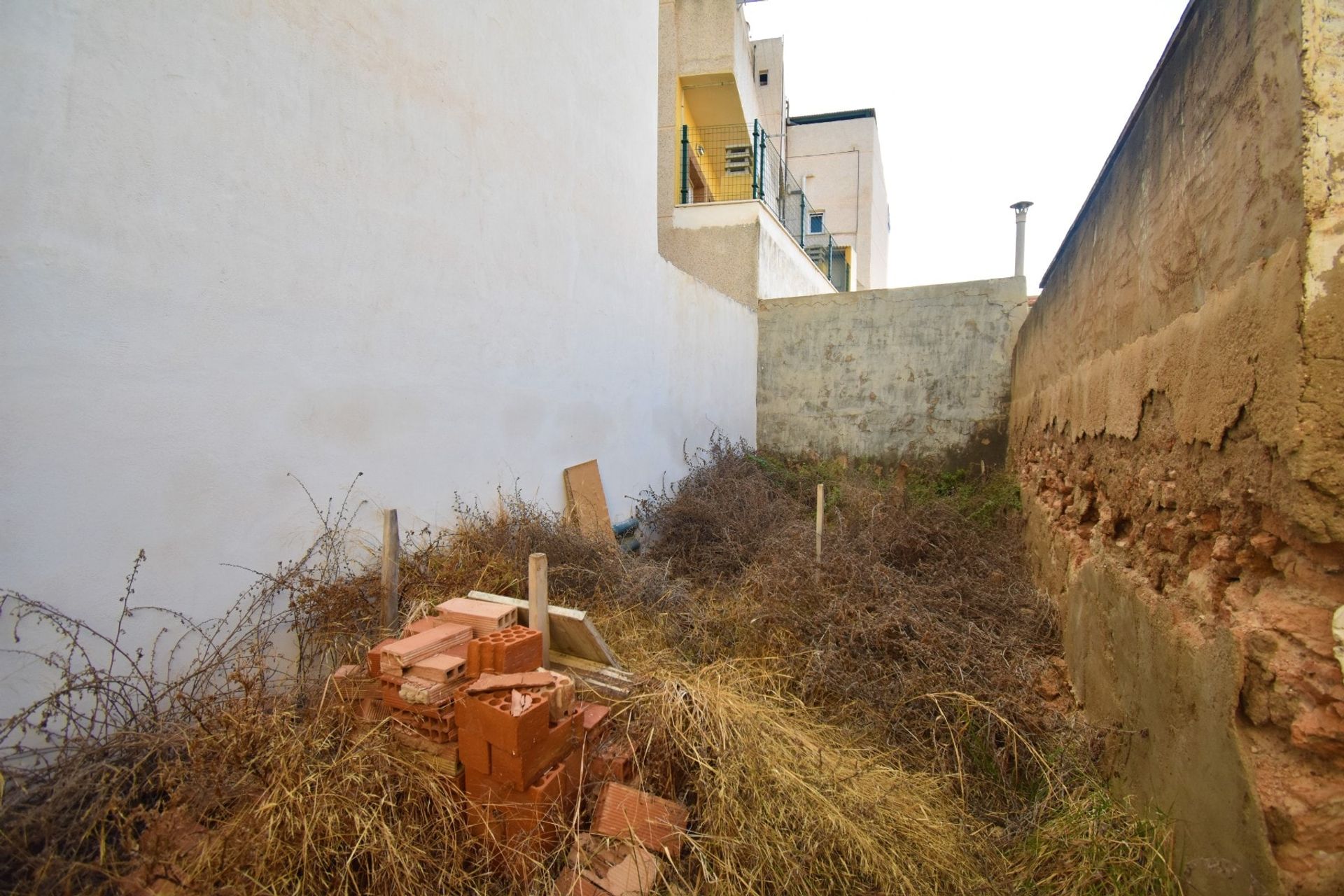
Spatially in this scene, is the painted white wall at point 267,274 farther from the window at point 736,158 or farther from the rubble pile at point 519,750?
the window at point 736,158

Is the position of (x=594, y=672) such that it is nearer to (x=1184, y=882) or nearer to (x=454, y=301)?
(x=1184, y=882)

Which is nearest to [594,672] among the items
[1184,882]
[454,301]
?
[1184,882]

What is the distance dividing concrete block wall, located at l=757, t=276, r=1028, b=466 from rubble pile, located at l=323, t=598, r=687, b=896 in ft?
23.2

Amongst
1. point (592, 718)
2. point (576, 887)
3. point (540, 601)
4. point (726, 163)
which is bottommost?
point (576, 887)

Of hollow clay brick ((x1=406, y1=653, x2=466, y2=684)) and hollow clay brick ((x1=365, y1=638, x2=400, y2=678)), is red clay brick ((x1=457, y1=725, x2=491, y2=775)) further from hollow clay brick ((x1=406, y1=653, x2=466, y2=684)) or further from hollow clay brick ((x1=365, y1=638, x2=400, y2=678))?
hollow clay brick ((x1=365, y1=638, x2=400, y2=678))

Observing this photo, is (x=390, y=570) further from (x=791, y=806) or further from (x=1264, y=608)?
(x=1264, y=608)

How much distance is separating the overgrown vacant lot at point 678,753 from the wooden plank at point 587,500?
1.31 meters

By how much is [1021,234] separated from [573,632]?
9.15 meters

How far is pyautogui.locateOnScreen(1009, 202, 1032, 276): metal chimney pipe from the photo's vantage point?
8742mm

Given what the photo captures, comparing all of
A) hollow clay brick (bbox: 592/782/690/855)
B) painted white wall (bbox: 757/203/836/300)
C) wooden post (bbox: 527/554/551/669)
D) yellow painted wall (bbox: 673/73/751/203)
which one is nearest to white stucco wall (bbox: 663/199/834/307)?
painted white wall (bbox: 757/203/836/300)

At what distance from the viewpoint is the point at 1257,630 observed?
143 cm

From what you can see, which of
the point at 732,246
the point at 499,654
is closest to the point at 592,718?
the point at 499,654

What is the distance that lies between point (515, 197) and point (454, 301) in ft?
3.68

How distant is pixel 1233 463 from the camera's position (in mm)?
1636
